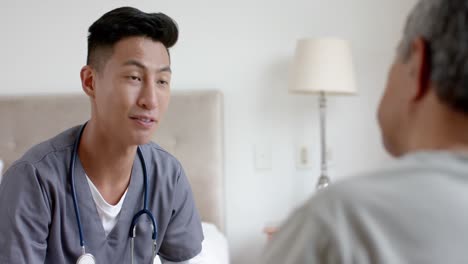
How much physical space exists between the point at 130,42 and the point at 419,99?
3.10ft

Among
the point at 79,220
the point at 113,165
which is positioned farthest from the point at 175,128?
the point at 79,220

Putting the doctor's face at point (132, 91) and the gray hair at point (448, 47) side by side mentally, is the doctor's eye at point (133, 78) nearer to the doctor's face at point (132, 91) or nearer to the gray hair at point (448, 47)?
the doctor's face at point (132, 91)

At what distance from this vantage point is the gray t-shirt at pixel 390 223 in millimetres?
469

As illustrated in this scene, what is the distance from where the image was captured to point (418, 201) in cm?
47

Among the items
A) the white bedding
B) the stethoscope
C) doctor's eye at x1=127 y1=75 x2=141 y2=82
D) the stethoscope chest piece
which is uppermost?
doctor's eye at x1=127 y1=75 x2=141 y2=82

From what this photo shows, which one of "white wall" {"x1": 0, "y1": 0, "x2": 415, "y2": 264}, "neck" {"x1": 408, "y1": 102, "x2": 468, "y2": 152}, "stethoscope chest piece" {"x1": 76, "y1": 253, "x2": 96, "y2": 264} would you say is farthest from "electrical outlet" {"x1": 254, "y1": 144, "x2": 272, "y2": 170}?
"neck" {"x1": 408, "y1": 102, "x2": 468, "y2": 152}

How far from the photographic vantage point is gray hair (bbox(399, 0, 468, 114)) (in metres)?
0.50

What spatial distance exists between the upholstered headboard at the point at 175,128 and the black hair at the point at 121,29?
1.00m

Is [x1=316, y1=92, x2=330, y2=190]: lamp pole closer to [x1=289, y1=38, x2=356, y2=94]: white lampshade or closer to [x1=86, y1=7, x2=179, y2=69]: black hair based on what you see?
[x1=289, y1=38, x2=356, y2=94]: white lampshade

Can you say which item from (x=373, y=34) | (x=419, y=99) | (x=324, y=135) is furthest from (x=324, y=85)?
(x=419, y=99)

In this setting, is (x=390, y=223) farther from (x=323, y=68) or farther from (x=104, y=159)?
(x=323, y=68)

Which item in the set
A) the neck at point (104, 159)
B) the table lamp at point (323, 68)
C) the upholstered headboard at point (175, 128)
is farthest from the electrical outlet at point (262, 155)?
the neck at point (104, 159)

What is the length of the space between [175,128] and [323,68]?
0.70 meters

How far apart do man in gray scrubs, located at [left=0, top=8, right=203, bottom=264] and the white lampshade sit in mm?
919
